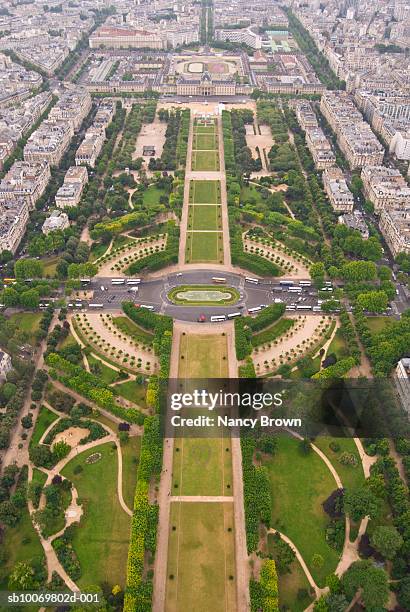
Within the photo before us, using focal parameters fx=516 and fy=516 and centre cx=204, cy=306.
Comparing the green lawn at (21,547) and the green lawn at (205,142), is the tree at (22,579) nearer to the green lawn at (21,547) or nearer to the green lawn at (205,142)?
the green lawn at (21,547)

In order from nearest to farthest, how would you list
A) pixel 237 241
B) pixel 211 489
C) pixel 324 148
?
1. pixel 211 489
2. pixel 237 241
3. pixel 324 148

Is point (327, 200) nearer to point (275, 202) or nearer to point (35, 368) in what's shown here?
point (275, 202)

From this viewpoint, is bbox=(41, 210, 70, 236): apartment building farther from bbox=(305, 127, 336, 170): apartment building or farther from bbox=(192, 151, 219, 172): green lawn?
bbox=(305, 127, 336, 170): apartment building

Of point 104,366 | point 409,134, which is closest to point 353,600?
point 104,366

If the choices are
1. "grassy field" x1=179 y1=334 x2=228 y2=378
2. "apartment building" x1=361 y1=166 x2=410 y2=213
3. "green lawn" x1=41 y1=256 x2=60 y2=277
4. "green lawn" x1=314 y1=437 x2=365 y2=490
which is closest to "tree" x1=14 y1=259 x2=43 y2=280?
"green lawn" x1=41 y1=256 x2=60 y2=277

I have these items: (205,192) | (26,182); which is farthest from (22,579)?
(205,192)

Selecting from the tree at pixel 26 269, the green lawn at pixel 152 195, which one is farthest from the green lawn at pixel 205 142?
the tree at pixel 26 269
